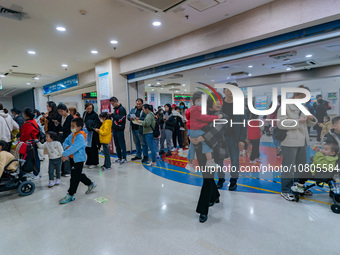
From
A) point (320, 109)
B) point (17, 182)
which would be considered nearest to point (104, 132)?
point (17, 182)

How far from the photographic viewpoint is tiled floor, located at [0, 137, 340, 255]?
192 centimetres

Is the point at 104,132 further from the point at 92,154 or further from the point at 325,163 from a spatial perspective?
the point at 325,163

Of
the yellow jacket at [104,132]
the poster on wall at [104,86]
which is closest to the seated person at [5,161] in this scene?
the yellow jacket at [104,132]

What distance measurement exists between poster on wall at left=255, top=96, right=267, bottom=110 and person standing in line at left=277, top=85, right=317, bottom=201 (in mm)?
214

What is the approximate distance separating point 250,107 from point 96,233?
2468mm

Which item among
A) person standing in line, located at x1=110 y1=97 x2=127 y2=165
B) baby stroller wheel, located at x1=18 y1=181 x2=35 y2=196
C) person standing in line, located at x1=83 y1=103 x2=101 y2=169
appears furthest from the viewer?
person standing in line, located at x1=110 y1=97 x2=127 y2=165

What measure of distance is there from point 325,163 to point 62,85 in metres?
10.8

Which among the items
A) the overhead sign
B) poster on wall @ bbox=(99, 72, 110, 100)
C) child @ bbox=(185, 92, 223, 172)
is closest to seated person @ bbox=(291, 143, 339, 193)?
child @ bbox=(185, 92, 223, 172)

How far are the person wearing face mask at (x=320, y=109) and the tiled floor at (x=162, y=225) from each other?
1004 mm

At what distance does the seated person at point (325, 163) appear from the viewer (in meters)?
2.46

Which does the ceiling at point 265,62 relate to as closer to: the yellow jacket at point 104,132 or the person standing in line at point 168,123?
the person standing in line at point 168,123

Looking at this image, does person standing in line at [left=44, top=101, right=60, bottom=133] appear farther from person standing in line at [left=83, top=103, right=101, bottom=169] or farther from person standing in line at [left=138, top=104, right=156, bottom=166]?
person standing in line at [left=138, top=104, right=156, bottom=166]

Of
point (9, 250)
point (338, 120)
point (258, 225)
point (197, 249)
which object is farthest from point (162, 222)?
point (338, 120)

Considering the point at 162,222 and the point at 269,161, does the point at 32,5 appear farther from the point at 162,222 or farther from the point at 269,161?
the point at 269,161
